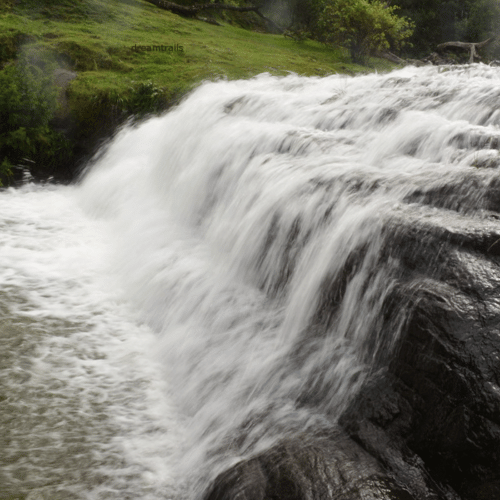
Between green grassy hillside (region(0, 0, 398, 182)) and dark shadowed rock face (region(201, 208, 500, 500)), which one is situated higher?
green grassy hillside (region(0, 0, 398, 182))

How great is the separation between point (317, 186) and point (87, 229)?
4.06 m

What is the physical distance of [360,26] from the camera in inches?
610

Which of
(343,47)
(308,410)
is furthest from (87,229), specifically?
(343,47)

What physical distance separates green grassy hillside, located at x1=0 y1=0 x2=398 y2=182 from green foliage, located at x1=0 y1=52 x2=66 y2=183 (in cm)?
54

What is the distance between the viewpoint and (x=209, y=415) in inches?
135

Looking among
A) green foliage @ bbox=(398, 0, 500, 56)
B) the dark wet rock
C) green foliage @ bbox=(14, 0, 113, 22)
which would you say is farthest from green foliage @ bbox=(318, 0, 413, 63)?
the dark wet rock

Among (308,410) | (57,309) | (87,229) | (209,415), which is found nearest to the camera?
(308,410)

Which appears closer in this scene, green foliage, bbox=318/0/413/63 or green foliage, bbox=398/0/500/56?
green foliage, bbox=318/0/413/63

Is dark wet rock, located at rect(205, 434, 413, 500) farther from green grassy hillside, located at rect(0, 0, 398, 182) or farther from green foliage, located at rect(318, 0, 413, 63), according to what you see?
green foliage, located at rect(318, 0, 413, 63)

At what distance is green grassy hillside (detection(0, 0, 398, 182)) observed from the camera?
9586 mm

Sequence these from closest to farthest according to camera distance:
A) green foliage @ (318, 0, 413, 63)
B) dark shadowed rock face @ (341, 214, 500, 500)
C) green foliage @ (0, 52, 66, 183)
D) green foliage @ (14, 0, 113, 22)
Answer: dark shadowed rock face @ (341, 214, 500, 500) < green foliage @ (0, 52, 66, 183) < green foliage @ (14, 0, 113, 22) < green foliage @ (318, 0, 413, 63)

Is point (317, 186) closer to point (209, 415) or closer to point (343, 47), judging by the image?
point (209, 415)

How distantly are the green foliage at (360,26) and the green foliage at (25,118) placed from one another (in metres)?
10.6

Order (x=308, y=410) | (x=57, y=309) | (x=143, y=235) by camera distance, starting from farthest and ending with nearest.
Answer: (x=143, y=235) → (x=57, y=309) → (x=308, y=410)
